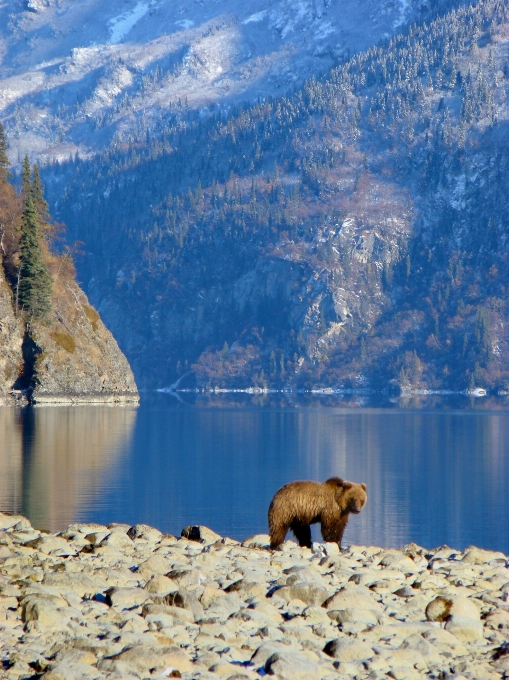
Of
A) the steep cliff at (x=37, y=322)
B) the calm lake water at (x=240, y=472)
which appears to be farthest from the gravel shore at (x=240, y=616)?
the steep cliff at (x=37, y=322)

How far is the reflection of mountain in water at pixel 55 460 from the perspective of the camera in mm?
35812

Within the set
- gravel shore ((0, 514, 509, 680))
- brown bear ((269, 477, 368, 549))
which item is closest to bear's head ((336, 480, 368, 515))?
brown bear ((269, 477, 368, 549))

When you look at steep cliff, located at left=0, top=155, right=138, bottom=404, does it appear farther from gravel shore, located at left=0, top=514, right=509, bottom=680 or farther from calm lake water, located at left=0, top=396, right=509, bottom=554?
gravel shore, located at left=0, top=514, right=509, bottom=680

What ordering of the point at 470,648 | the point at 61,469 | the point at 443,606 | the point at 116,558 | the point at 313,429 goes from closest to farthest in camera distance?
1. the point at 470,648
2. the point at 443,606
3. the point at 116,558
4. the point at 61,469
5. the point at 313,429

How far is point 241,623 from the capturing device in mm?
13156

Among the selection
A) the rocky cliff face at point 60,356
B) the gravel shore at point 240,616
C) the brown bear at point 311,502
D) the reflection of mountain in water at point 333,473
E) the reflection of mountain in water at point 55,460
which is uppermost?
the rocky cliff face at point 60,356

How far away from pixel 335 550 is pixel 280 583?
12.8 feet

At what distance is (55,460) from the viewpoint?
50969 mm

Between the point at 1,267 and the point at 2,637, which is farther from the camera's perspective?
the point at 1,267

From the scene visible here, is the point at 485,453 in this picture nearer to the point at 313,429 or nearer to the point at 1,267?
the point at 313,429

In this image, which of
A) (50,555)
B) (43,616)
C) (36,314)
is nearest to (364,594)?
(43,616)

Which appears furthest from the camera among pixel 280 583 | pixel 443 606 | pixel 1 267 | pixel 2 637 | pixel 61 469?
pixel 1 267

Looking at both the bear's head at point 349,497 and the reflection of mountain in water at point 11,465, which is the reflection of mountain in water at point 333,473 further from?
the bear's head at point 349,497

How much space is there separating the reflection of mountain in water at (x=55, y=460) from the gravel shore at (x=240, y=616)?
48.8 ft
